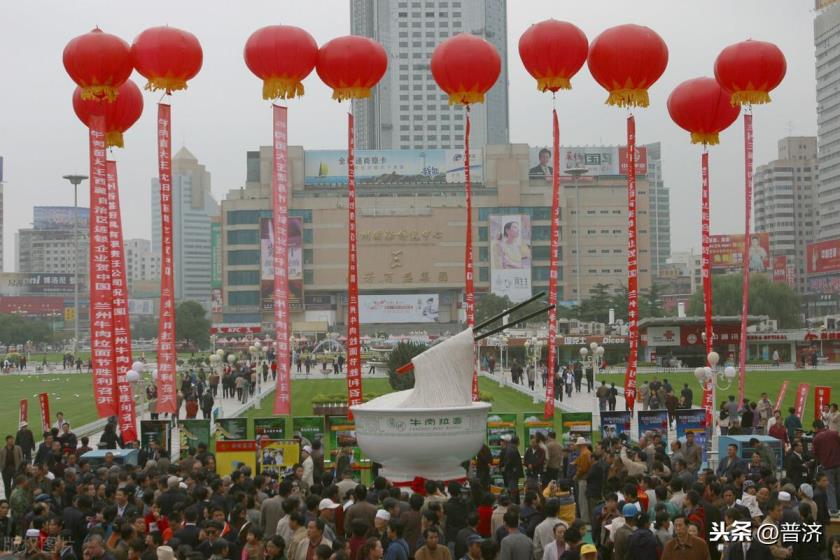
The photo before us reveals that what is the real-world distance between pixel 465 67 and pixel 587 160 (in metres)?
88.3

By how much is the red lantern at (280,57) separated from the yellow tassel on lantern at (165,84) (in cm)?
146

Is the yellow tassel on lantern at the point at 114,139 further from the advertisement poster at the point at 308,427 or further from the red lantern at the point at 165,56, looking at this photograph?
the advertisement poster at the point at 308,427

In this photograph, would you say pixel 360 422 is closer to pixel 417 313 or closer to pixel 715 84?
pixel 715 84

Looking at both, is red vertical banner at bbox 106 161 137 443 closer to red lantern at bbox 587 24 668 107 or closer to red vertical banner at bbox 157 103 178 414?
red vertical banner at bbox 157 103 178 414

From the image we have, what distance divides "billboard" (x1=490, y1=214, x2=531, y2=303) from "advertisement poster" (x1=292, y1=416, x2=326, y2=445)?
255 ft

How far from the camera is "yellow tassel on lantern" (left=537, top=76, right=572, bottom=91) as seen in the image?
853 inches

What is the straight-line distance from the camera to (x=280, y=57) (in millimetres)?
21016

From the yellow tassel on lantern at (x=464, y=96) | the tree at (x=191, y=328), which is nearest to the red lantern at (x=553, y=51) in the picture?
the yellow tassel on lantern at (x=464, y=96)

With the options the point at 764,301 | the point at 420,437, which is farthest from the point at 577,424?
the point at 764,301

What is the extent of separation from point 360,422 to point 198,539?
602 centimetres

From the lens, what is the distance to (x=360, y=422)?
49.8 feet

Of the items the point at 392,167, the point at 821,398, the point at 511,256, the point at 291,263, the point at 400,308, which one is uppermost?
the point at 392,167

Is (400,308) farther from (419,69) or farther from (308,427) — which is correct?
(308,427)

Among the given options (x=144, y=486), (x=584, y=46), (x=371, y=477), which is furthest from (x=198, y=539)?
(x=584, y=46)
